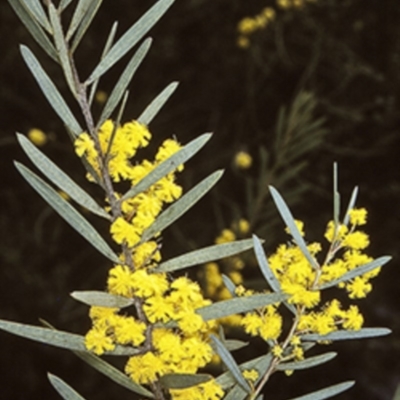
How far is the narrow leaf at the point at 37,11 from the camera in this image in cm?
54

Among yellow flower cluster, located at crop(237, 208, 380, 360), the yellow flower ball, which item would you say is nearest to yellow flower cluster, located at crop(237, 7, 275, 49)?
the yellow flower ball

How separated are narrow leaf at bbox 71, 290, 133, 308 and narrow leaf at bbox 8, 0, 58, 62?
17 centimetres

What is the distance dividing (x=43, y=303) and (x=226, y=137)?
0.70m

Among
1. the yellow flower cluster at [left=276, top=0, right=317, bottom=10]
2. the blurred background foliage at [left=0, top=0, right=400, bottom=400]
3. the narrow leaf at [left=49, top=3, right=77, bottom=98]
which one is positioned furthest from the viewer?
the yellow flower cluster at [left=276, top=0, right=317, bottom=10]

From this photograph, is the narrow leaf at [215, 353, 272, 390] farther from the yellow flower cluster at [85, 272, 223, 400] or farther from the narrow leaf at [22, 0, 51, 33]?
the narrow leaf at [22, 0, 51, 33]

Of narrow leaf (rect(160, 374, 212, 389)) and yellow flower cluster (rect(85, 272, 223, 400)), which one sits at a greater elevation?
yellow flower cluster (rect(85, 272, 223, 400))

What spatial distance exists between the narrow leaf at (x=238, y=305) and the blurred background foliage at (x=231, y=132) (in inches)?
45.1

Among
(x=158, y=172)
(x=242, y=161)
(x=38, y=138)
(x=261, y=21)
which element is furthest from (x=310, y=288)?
(x=261, y=21)

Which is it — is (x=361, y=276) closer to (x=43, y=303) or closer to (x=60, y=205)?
(x=60, y=205)

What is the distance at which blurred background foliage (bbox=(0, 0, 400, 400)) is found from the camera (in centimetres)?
176

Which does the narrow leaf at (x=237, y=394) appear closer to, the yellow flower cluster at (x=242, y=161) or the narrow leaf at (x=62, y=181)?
the narrow leaf at (x=62, y=181)

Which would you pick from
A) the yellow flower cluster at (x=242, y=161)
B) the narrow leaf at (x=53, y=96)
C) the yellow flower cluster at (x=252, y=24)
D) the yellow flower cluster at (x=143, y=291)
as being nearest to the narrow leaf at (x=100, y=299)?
the yellow flower cluster at (x=143, y=291)

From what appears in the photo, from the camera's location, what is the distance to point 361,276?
0.63 meters

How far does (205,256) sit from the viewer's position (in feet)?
1.86
